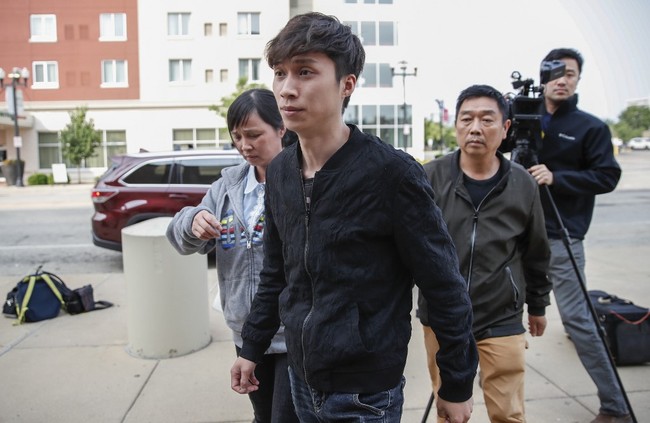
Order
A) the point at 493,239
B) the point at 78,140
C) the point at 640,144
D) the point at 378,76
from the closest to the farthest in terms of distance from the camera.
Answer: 1. the point at 493,239
2. the point at 78,140
3. the point at 378,76
4. the point at 640,144

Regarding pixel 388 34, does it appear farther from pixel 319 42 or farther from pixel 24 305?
pixel 319 42

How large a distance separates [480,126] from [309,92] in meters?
1.39

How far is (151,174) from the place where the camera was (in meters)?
8.95

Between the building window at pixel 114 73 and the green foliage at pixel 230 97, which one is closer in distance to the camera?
the green foliage at pixel 230 97

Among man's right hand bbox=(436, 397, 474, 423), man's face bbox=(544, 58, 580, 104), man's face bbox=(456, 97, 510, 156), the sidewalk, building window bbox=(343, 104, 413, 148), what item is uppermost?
building window bbox=(343, 104, 413, 148)

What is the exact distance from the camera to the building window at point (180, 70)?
1554 inches

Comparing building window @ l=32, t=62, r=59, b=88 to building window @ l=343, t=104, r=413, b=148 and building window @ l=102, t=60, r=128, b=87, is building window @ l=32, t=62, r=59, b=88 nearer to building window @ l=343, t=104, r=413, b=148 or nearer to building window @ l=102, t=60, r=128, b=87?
building window @ l=102, t=60, r=128, b=87

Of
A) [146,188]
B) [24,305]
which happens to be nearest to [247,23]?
[146,188]

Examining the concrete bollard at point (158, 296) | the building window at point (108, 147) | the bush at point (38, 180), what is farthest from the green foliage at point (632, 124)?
the concrete bollard at point (158, 296)

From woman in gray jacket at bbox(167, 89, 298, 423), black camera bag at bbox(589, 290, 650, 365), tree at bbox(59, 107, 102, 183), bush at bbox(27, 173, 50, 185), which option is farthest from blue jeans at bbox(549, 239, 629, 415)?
tree at bbox(59, 107, 102, 183)

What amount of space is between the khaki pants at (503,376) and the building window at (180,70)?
3935cm

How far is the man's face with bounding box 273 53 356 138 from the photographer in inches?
64.0

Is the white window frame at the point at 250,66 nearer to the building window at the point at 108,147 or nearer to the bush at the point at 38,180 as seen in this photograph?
the building window at the point at 108,147

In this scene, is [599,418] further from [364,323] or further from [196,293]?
[196,293]
